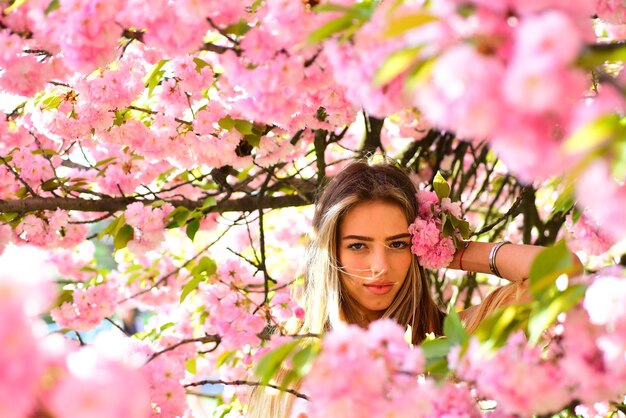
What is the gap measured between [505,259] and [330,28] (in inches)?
59.4

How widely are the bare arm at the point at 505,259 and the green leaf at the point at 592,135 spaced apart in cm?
154

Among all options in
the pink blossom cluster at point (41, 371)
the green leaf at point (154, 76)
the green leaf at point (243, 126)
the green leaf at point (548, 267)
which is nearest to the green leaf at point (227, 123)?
the green leaf at point (243, 126)

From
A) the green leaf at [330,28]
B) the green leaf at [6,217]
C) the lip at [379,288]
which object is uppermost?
the green leaf at [6,217]

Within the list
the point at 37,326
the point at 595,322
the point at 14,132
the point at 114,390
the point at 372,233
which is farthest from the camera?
the point at 14,132

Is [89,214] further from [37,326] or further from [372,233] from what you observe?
[37,326]

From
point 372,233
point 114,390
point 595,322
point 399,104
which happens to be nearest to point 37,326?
point 114,390

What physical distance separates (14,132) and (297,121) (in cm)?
109

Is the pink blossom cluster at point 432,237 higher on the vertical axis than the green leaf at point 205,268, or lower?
lower

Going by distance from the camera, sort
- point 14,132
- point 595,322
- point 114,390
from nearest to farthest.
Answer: point 114,390 → point 595,322 → point 14,132

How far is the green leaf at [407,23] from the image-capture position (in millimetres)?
1027

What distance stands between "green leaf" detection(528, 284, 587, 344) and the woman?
4.08 ft

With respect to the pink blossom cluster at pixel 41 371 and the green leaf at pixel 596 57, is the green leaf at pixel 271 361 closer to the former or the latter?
the pink blossom cluster at pixel 41 371

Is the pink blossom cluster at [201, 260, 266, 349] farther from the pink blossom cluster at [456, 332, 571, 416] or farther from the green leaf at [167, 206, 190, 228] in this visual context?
the pink blossom cluster at [456, 332, 571, 416]

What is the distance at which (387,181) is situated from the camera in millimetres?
2713
